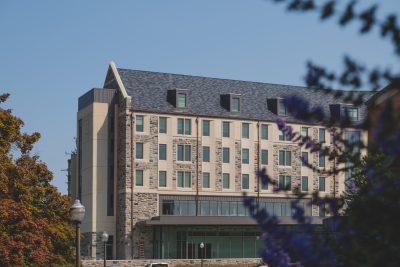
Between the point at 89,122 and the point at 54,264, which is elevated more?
the point at 89,122

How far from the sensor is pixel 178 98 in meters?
83.9

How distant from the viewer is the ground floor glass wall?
8119cm

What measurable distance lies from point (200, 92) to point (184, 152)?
6.48 metres

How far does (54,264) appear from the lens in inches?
1617

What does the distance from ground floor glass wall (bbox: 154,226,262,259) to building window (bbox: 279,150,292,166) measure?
22.9 ft

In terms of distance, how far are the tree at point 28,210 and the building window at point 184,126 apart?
3663 centimetres

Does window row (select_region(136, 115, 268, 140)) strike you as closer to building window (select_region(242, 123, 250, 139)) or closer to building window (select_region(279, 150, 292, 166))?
building window (select_region(242, 123, 250, 139))

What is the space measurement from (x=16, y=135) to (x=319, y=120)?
3935 centimetres

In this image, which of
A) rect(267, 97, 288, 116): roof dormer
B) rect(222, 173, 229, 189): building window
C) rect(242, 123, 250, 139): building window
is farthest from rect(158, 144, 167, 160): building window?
rect(267, 97, 288, 116): roof dormer

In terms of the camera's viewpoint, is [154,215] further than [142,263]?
Yes

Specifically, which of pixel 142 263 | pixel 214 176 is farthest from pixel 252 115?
pixel 142 263

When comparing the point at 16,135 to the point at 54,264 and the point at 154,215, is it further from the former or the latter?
the point at 154,215

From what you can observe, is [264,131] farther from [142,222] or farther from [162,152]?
[142,222]

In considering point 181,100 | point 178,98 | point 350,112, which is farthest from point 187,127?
point 350,112
